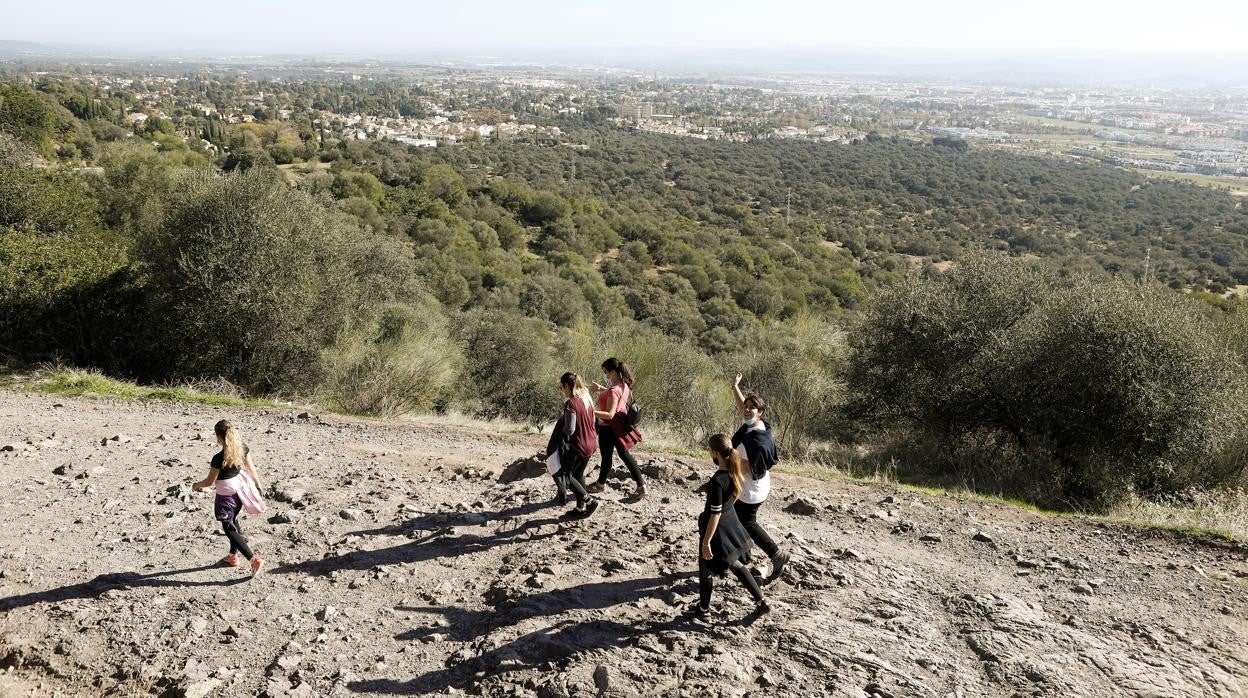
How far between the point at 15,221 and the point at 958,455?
21598 millimetres

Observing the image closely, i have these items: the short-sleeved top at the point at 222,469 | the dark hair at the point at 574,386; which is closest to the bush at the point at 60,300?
the short-sleeved top at the point at 222,469

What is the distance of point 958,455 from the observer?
42.9ft

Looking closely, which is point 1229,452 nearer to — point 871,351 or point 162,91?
point 871,351

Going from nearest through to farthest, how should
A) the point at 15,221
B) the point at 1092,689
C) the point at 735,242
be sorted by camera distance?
the point at 1092,689 → the point at 15,221 → the point at 735,242

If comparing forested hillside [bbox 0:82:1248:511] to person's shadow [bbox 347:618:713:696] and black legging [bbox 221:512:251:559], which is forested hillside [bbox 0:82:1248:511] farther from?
person's shadow [bbox 347:618:713:696]

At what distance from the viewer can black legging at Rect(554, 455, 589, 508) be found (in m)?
7.38

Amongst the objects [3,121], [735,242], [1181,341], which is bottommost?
[735,242]

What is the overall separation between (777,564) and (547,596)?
198cm

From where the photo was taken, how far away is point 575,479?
7.48m

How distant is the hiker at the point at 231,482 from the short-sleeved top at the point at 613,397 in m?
3.23

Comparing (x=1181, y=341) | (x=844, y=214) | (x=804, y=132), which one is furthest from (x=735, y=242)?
(x=804, y=132)

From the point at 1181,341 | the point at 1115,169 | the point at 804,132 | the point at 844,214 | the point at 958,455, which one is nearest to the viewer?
the point at 1181,341

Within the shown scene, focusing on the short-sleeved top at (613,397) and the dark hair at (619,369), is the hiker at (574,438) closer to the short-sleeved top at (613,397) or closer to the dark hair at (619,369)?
the short-sleeved top at (613,397)

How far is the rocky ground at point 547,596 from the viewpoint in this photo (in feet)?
17.4
